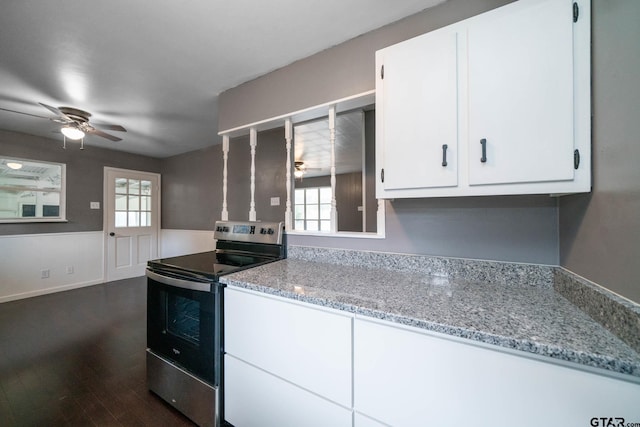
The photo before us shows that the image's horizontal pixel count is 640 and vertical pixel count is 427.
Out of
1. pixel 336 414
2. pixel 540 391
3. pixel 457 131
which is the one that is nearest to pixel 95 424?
pixel 336 414

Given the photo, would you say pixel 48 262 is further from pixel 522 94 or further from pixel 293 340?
pixel 522 94

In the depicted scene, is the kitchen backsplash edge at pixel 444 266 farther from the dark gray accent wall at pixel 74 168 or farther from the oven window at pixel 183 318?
the dark gray accent wall at pixel 74 168

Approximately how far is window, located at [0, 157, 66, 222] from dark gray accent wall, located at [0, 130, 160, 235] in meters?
0.09

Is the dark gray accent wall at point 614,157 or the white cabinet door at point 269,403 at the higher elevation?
the dark gray accent wall at point 614,157

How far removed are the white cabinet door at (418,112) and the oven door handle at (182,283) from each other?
106 cm

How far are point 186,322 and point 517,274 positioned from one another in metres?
1.78

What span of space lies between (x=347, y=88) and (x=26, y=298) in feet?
16.9

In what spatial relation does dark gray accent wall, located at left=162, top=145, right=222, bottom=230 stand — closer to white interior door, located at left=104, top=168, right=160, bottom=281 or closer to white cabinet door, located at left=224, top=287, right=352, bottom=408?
white interior door, located at left=104, top=168, right=160, bottom=281

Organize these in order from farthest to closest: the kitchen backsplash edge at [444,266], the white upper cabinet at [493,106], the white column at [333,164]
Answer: the white column at [333,164] < the kitchen backsplash edge at [444,266] < the white upper cabinet at [493,106]

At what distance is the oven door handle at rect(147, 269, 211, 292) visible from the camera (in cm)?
129

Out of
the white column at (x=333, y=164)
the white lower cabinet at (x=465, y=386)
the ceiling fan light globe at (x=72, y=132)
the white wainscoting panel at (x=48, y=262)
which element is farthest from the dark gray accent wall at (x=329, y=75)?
the white wainscoting panel at (x=48, y=262)

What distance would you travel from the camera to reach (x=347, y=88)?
5.27 feet

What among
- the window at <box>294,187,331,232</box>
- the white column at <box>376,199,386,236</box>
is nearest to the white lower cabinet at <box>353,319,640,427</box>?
the white column at <box>376,199,386,236</box>

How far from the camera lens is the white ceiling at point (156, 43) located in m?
1.37
